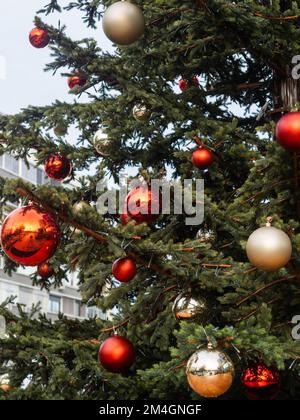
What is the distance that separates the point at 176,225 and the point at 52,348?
1.41 m

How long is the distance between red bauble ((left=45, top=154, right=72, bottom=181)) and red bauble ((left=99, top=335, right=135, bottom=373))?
2215 mm

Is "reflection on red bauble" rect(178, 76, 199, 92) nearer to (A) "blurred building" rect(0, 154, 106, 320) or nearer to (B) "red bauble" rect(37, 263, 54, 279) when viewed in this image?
(B) "red bauble" rect(37, 263, 54, 279)

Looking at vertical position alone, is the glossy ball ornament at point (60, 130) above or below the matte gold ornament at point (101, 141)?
above

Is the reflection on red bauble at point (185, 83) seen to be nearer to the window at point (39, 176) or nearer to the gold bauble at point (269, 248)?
the gold bauble at point (269, 248)

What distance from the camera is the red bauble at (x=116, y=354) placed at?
12.6 ft

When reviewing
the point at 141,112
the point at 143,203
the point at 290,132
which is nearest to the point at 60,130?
the point at 141,112

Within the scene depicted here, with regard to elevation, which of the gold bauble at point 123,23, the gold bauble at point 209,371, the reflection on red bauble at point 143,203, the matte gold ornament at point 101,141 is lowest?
the gold bauble at point 209,371

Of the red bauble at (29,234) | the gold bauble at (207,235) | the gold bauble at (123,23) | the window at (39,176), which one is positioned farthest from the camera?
the window at (39,176)

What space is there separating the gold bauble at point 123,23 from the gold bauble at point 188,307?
1562 millimetres

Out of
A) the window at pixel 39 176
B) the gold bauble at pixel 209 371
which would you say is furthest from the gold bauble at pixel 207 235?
the window at pixel 39 176

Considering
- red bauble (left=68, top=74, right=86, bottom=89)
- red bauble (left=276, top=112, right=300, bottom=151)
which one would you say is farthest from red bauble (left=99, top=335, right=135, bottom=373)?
red bauble (left=68, top=74, right=86, bottom=89)

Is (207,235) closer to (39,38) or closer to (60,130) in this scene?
(60,130)

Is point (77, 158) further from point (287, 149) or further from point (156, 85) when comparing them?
point (287, 149)

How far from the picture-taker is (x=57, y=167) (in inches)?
227
